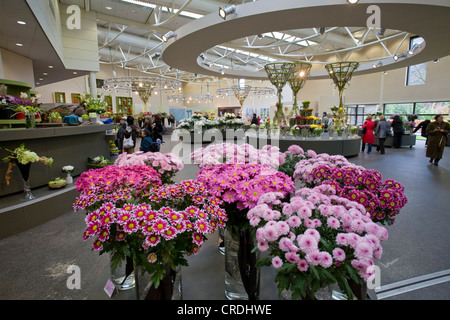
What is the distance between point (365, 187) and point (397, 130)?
441 inches

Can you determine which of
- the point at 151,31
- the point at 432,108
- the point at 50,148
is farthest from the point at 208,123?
the point at 432,108

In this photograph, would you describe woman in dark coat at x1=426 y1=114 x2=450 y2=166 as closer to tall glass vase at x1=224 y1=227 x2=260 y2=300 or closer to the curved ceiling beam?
the curved ceiling beam

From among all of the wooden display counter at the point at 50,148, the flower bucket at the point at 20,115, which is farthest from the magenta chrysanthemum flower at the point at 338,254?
the flower bucket at the point at 20,115

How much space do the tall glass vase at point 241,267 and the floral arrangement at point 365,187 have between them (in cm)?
56

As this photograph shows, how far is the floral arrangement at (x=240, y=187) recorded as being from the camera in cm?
103

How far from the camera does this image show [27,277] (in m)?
2.18

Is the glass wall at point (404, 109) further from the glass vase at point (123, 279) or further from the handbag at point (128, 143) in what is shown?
the glass vase at point (123, 279)

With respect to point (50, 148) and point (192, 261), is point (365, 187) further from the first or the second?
point (50, 148)

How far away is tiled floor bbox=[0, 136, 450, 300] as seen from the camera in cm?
114

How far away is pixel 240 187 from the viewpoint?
1.05 metres
